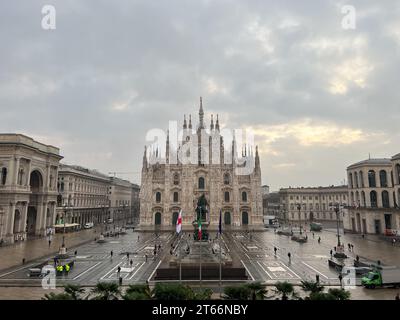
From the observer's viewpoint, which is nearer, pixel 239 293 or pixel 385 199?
pixel 239 293

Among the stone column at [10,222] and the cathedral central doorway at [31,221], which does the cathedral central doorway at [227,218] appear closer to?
the cathedral central doorway at [31,221]

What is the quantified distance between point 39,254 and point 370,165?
59327 mm

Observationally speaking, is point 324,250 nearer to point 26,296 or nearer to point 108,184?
point 26,296

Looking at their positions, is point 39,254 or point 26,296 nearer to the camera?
point 26,296

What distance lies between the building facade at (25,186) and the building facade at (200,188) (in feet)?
74.2

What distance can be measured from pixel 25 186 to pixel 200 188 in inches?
1558

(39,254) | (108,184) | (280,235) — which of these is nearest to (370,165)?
(280,235)

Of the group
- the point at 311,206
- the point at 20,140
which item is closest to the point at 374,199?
the point at 311,206

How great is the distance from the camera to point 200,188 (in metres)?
73.8

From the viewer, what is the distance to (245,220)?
72812mm

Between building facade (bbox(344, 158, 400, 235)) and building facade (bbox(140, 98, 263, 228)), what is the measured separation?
71.2 ft

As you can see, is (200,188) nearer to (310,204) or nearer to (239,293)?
(310,204)

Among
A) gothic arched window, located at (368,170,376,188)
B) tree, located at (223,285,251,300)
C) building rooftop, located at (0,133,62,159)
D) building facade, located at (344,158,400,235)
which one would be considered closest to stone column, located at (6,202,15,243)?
building rooftop, located at (0,133,62,159)

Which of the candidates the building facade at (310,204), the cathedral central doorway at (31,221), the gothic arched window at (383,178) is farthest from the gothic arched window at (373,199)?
the cathedral central doorway at (31,221)
